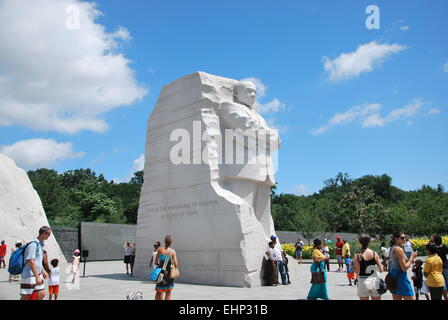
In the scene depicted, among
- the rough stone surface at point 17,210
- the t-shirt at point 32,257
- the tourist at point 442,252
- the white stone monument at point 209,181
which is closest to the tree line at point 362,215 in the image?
the rough stone surface at point 17,210

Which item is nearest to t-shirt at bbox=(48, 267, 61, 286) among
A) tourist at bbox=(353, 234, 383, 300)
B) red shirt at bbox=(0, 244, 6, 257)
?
tourist at bbox=(353, 234, 383, 300)

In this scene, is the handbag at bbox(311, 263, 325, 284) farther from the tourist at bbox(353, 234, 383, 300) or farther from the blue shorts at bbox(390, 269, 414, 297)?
the blue shorts at bbox(390, 269, 414, 297)

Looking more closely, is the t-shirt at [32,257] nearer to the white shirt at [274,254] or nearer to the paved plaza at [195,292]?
the paved plaza at [195,292]

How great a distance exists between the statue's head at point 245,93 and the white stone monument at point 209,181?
35mm

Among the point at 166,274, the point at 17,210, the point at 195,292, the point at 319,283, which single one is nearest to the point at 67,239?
the point at 17,210

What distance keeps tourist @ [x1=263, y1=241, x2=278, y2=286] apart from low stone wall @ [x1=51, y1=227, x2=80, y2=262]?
19081 mm

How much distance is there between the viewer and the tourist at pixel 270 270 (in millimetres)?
11797

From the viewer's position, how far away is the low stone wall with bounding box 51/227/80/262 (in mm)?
26750
